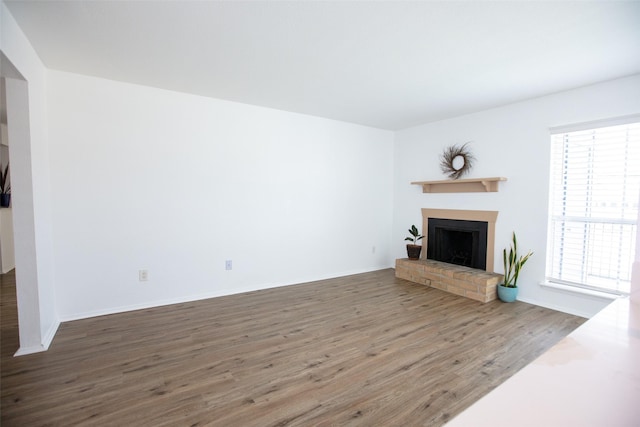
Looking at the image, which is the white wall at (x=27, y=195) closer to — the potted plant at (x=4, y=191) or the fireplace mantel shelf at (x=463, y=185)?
the potted plant at (x=4, y=191)

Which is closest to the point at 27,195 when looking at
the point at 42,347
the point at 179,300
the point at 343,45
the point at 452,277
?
the point at 42,347

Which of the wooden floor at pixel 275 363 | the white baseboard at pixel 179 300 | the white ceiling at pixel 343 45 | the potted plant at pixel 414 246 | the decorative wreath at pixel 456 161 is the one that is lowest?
the wooden floor at pixel 275 363

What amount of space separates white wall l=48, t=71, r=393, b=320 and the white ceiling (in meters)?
0.34

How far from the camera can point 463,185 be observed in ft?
13.9

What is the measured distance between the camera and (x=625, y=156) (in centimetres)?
292

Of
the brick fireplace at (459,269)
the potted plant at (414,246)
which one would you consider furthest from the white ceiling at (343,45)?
the potted plant at (414,246)

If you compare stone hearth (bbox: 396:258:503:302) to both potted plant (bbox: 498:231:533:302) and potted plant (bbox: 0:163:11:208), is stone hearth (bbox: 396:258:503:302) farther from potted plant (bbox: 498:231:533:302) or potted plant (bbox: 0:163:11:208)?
potted plant (bbox: 0:163:11:208)

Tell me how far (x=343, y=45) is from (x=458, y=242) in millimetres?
3373

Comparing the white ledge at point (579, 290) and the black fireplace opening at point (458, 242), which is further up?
the black fireplace opening at point (458, 242)

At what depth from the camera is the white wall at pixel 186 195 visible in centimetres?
292

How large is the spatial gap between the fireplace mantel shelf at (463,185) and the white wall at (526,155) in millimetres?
75

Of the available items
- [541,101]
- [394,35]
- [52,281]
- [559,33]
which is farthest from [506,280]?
[52,281]

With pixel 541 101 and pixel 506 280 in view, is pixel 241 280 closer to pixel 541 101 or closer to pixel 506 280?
pixel 506 280

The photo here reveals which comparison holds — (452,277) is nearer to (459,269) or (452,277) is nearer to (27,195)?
(459,269)
